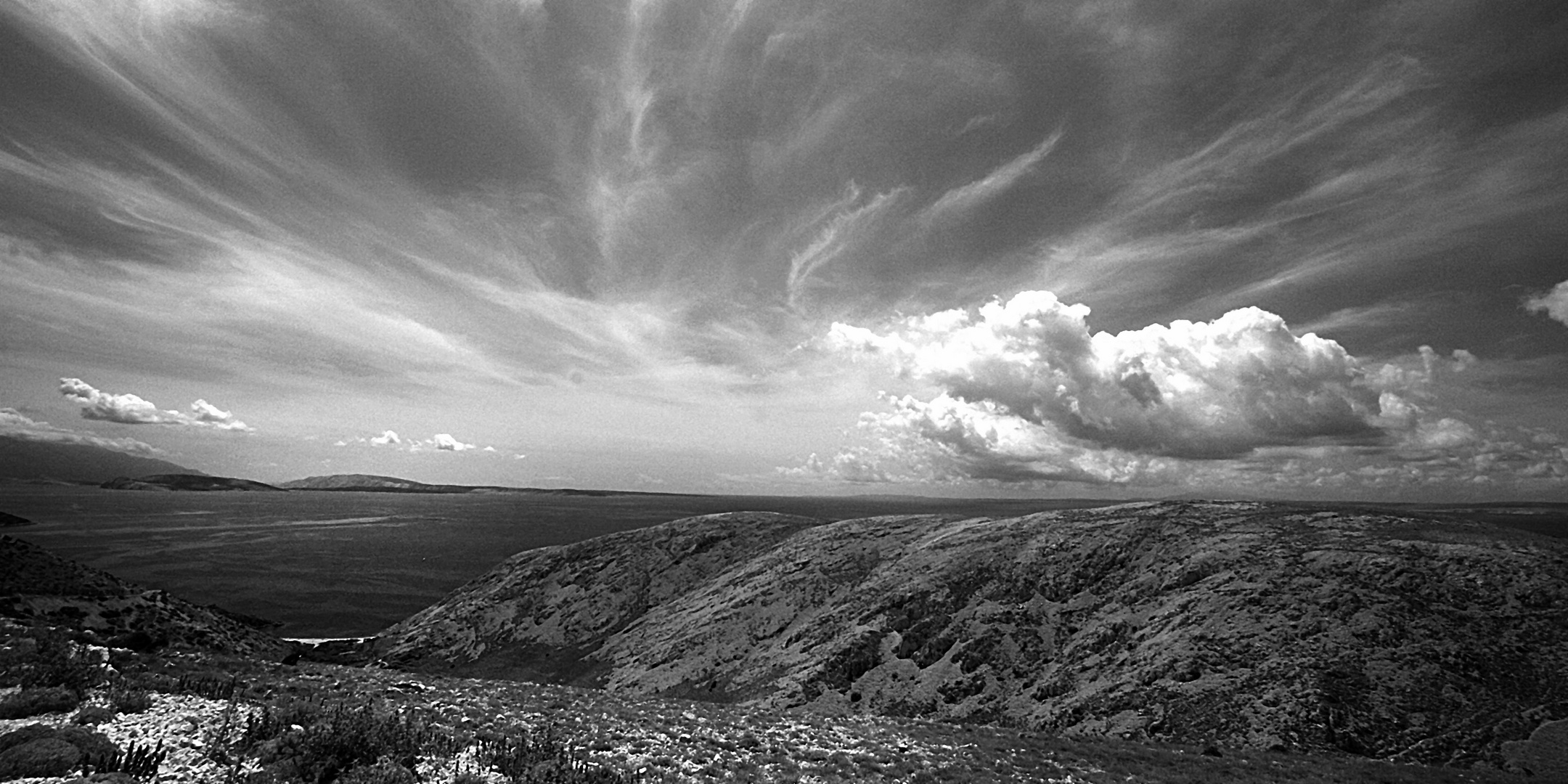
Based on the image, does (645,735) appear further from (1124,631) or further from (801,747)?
(1124,631)

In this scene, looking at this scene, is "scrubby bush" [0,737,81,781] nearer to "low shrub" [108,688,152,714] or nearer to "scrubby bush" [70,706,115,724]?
"scrubby bush" [70,706,115,724]

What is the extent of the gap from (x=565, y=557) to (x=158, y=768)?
69674mm

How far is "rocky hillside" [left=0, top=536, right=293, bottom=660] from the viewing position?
1342 inches

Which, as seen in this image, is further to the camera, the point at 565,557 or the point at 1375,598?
the point at 565,557

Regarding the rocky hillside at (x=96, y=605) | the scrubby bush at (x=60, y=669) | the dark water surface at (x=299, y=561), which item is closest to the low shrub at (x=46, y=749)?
the scrubby bush at (x=60, y=669)

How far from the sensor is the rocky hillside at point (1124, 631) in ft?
89.9

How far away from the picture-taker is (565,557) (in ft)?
256

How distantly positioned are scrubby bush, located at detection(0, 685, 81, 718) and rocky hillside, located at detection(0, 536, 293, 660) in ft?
81.7

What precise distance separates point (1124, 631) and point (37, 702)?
148 feet

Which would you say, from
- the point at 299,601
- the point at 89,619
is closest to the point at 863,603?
the point at 89,619

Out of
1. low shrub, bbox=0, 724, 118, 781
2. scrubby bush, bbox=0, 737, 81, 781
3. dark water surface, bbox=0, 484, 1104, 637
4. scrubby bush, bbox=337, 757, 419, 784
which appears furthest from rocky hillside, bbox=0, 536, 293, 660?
dark water surface, bbox=0, 484, 1104, 637

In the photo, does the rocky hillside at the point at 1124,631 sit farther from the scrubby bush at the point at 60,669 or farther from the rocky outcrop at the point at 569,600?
the scrubby bush at the point at 60,669

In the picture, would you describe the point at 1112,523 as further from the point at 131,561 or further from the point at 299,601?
the point at 131,561

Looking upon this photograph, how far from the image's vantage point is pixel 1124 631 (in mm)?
36750
